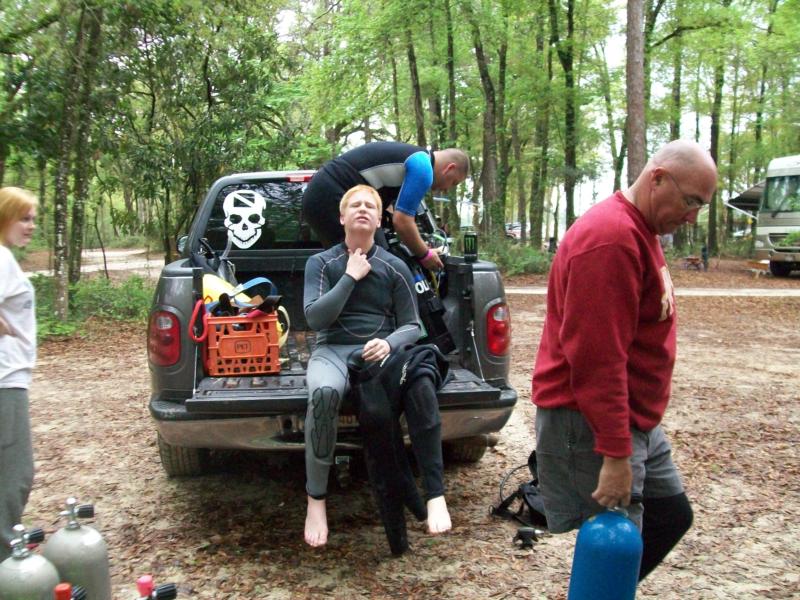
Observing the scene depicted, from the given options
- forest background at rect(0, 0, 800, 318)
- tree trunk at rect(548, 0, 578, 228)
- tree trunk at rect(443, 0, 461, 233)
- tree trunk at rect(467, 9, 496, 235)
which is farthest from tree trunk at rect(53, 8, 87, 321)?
tree trunk at rect(548, 0, 578, 228)

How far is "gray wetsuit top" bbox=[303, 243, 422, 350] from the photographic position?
144 inches

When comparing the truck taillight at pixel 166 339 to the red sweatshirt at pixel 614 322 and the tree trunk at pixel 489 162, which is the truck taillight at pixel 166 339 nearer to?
the red sweatshirt at pixel 614 322

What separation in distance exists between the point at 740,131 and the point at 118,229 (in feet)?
110

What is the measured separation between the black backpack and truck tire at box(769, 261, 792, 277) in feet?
59.2

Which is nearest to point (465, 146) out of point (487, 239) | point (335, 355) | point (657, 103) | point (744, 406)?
point (657, 103)

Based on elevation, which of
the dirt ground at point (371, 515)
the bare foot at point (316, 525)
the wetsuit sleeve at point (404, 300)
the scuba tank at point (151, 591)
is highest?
the wetsuit sleeve at point (404, 300)

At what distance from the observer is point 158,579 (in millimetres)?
3242

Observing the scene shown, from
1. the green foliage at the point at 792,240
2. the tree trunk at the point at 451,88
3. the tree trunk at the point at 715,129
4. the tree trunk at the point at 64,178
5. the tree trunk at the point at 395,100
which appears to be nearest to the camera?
the tree trunk at the point at 64,178

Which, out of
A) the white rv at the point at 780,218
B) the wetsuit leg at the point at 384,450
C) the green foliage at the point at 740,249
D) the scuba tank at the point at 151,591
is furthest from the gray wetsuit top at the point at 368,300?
the green foliage at the point at 740,249

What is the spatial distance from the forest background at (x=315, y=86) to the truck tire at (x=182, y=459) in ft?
22.1

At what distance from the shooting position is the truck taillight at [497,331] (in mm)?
3963

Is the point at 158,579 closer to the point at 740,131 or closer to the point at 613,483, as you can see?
the point at 613,483

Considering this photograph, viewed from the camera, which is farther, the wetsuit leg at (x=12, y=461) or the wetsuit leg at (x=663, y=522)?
the wetsuit leg at (x=12, y=461)

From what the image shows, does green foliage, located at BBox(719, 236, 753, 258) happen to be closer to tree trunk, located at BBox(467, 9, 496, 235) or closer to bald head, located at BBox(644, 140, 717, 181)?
tree trunk, located at BBox(467, 9, 496, 235)
